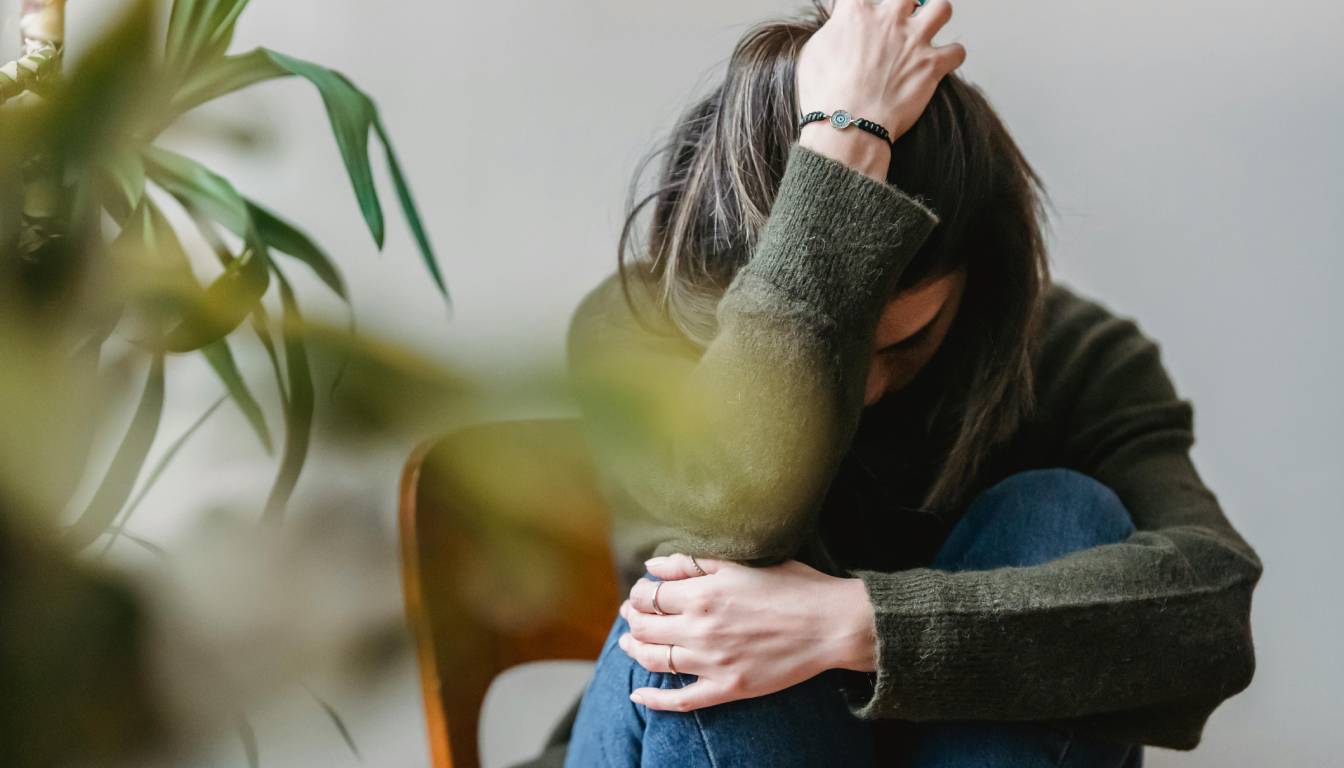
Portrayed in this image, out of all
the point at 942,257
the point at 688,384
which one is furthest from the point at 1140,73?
the point at 688,384

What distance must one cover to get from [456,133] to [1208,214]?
82 cm


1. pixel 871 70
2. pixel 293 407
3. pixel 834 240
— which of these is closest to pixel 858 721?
Result: pixel 834 240

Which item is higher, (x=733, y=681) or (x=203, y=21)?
(x=203, y=21)

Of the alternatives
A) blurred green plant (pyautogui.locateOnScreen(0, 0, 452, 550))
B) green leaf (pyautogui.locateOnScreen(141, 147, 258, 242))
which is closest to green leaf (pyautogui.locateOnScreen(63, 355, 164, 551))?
blurred green plant (pyautogui.locateOnScreen(0, 0, 452, 550))

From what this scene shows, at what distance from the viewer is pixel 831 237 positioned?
0.63m

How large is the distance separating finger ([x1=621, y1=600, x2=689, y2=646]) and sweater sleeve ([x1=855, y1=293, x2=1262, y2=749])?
13 centimetres

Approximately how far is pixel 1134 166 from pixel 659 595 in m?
0.79

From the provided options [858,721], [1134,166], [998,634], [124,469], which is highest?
[124,469]

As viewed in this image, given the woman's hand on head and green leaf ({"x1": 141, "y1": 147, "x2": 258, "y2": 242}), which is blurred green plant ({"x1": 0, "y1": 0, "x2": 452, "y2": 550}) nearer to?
green leaf ({"x1": 141, "y1": 147, "x2": 258, "y2": 242})

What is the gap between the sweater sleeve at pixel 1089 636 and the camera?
2.19 ft

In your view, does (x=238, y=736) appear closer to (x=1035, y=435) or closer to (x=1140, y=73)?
(x=1035, y=435)

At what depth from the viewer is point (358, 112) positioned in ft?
1.40

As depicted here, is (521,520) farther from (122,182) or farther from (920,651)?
(920,651)

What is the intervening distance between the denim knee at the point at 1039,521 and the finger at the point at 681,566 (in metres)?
0.23
